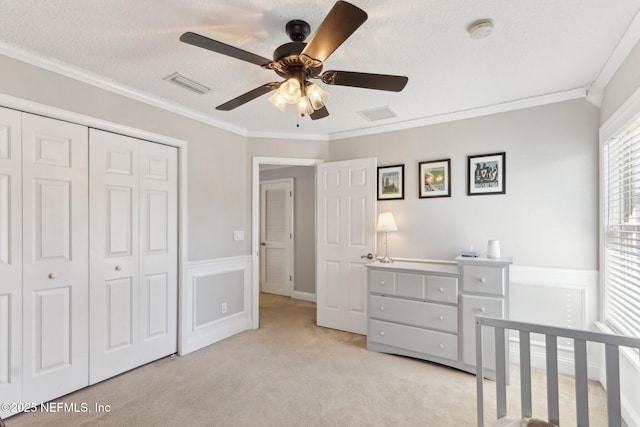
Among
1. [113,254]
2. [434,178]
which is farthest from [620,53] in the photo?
[113,254]

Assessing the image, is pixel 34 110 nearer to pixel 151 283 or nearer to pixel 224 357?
pixel 151 283

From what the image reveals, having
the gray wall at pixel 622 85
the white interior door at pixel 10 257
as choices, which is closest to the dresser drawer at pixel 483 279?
the gray wall at pixel 622 85

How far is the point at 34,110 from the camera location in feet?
7.11

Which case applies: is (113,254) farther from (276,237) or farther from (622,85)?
(622,85)

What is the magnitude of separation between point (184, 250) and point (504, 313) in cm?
296

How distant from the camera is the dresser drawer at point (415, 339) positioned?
2.78m

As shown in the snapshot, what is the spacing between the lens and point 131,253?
2750 mm

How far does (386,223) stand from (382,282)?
0.64m

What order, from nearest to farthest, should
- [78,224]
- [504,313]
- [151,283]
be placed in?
[78,224], [504,313], [151,283]

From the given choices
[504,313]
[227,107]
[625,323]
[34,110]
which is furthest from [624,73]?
[34,110]

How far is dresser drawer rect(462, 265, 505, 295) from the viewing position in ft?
8.54

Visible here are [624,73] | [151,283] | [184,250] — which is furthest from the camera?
[184,250]

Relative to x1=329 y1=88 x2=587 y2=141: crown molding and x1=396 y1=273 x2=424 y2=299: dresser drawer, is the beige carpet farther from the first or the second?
x1=329 y1=88 x2=587 y2=141: crown molding

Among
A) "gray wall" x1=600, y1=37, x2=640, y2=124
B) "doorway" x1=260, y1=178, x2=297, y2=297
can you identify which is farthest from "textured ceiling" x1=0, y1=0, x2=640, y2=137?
"doorway" x1=260, y1=178, x2=297, y2=297
